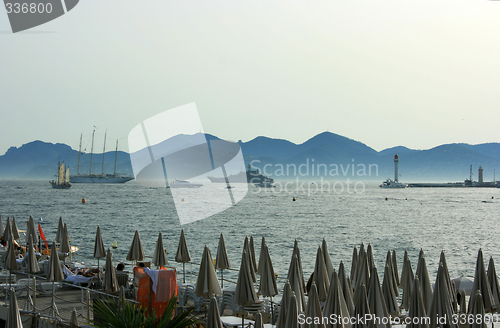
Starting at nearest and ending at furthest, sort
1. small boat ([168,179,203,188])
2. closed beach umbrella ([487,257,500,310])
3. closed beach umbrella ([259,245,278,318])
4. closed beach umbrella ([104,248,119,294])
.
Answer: closed beach umbrella ([487,257,500,310]) → closed beach umbrella ([259,245,278,318]) → closed beach umbrella ([104,248,119,294]) → small boat ([168,179,203,188])

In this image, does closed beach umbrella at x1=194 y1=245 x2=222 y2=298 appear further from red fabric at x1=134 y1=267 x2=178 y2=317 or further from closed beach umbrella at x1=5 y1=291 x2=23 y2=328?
closed beach umbrella at x1=5 y1=291 x2=23 y2=328

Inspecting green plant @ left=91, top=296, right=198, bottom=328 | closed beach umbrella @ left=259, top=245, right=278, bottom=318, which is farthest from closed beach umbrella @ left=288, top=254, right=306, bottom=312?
green plant @ left=91, top=296, right=198, bottom=328

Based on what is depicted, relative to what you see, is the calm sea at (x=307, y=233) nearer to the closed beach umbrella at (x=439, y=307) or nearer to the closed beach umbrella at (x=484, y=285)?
the closed beach umbrella at (x=484, y=285)

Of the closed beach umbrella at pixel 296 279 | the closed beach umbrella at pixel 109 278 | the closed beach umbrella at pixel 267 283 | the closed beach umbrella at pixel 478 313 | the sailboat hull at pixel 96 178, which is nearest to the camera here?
the closed beach umbrella at pixel 478 313

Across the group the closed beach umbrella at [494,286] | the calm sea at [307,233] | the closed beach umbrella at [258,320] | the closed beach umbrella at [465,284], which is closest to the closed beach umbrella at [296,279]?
the closed beach umbrella at [258,320]

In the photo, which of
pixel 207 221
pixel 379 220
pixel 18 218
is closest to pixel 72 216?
pixel 18 218

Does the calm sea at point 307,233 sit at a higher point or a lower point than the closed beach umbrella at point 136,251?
lower

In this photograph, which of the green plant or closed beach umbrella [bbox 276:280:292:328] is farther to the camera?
closed beach umbrella [bbox 276:280:292:328]

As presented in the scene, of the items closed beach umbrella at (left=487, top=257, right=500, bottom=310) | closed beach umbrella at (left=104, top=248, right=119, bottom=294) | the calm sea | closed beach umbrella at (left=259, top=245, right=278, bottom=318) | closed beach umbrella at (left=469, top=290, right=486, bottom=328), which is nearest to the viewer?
closed beach umbrella at (left=469, top=290, right=486, bottom=328)

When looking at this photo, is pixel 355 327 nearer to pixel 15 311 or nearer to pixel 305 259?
pixel 15 311

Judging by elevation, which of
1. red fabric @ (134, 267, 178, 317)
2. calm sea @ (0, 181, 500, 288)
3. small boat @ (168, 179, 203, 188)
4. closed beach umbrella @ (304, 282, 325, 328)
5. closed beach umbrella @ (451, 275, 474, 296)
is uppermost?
small boat @ (168, 179, 203, 188)

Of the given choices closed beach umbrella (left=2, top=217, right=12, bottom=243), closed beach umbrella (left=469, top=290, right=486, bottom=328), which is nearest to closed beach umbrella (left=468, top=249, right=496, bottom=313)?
closed beach umbrella (left=469, top=290, right=486, bottom=328)

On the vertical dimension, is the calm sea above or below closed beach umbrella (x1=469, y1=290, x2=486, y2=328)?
below

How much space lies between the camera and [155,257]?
14172 mm
